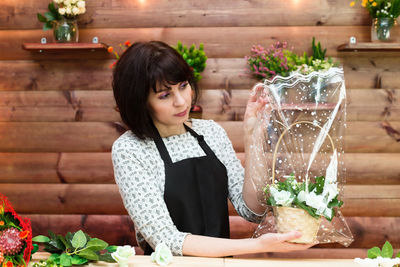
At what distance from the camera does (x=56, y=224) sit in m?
3.40

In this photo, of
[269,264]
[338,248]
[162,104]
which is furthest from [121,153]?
[338,248]

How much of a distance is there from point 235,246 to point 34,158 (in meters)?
2.43

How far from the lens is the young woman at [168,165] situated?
1555 mm

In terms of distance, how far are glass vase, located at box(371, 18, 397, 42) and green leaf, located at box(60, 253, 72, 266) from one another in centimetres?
266

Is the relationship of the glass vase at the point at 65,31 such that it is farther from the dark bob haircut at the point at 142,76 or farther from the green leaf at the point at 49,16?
the dark bob haircut at the point at 142,76

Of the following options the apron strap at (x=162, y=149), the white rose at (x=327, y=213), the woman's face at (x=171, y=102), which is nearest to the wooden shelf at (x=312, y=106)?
the white rose at (x=327, y=213)

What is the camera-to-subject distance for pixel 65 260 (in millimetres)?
1282

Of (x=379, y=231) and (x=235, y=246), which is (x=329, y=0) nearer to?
(x=379, y=231)

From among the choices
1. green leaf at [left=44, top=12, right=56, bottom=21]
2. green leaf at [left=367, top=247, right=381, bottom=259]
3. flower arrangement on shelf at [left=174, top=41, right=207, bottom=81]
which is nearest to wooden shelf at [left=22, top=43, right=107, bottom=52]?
Result: green leaf at [left=44, top=12, right=56, bottom=21]

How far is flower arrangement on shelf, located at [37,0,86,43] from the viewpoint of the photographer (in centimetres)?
319

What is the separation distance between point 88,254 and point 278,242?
0.56m

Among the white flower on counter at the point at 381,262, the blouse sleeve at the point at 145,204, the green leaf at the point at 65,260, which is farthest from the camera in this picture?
the blouse sleeve at the point at 145,204

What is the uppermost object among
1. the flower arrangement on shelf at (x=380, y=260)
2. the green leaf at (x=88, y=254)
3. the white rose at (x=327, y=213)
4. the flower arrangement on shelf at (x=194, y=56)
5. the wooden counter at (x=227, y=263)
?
the flower arrangement on shelf at (x=194, y=56)

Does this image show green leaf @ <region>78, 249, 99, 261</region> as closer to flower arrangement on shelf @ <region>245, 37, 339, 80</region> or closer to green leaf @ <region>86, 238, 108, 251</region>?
green leaf @ <region>86, 238, 108, 251</region>
